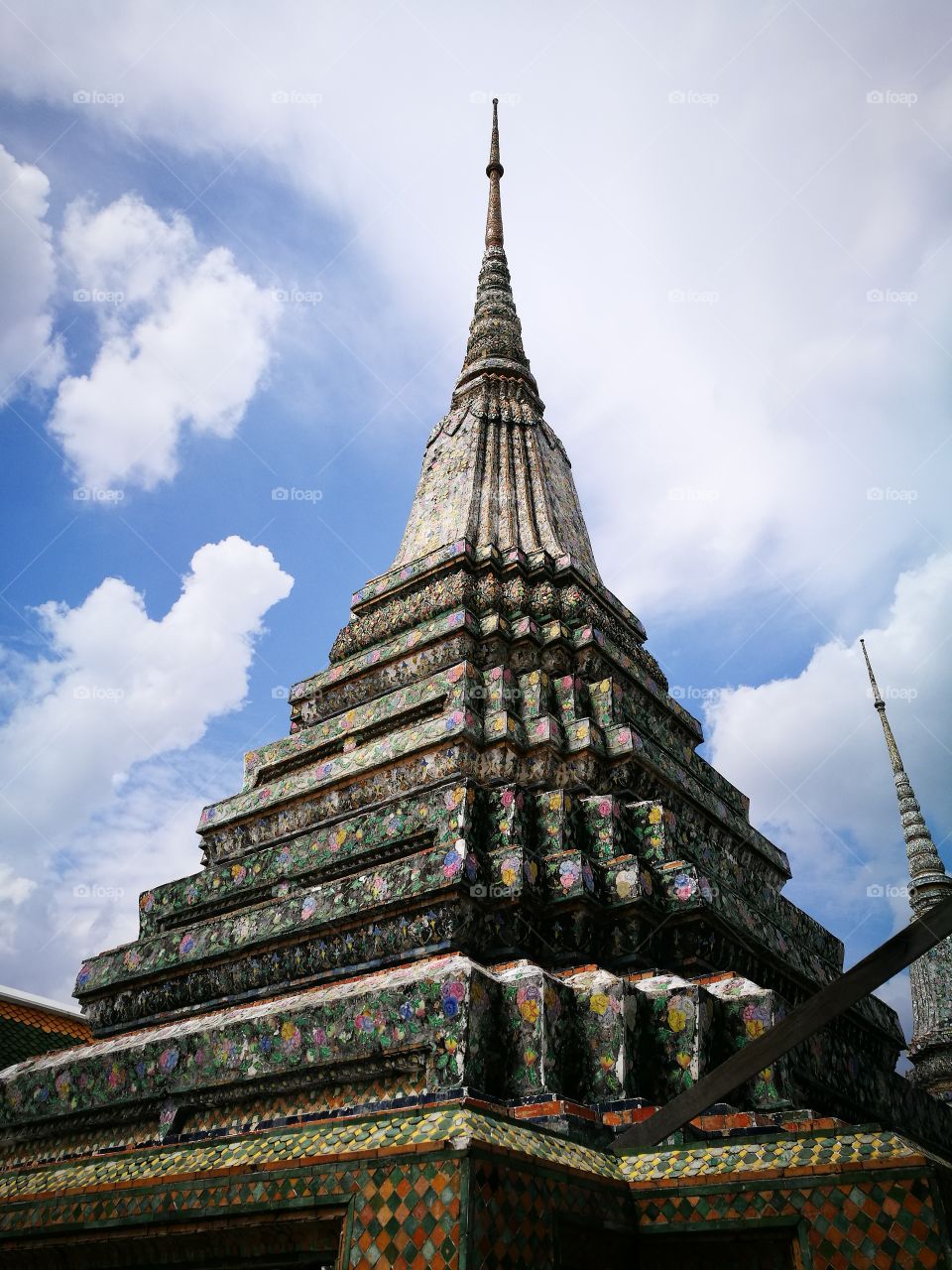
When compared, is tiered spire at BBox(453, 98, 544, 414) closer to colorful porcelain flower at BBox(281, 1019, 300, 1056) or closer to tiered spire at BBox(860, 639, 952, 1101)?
tiered spire at BBox(860, 639, 952, 1101)

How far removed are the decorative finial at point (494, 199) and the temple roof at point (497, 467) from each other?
47.1 inches

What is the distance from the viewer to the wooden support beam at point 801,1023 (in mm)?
3277

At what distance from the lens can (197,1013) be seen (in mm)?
6055

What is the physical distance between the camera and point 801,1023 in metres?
3.46

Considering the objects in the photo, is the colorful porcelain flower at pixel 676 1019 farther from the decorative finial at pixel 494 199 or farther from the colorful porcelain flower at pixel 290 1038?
the decorative finial at pixel 494 199

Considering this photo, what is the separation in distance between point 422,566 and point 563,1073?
528 centimetres

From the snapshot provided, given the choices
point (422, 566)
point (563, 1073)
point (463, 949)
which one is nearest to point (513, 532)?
point (422, 566)

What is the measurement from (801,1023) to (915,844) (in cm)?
1276

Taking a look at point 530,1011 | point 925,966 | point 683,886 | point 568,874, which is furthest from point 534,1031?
point 925,966

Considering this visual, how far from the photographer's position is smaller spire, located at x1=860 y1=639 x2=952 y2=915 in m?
14.0

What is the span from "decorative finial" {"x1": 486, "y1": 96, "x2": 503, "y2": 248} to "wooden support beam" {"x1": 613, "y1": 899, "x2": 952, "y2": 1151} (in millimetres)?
13240

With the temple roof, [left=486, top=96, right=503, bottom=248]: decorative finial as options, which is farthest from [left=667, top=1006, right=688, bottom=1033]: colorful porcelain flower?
[left=486, top=96, right=503, bottom=248]: decorative finial

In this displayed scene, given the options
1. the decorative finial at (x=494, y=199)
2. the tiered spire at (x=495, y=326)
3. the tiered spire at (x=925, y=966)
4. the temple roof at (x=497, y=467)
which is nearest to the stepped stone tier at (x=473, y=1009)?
the temple roof at (x=497, y=467)

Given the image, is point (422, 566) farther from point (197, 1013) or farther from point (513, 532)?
point (197, 1013)
